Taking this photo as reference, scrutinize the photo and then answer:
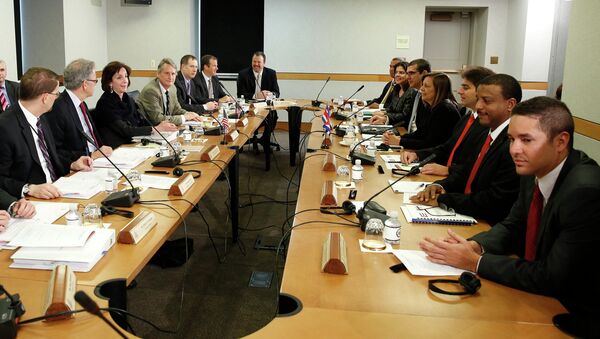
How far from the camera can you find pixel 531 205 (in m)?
Answer: 1.83

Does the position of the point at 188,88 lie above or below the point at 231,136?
above

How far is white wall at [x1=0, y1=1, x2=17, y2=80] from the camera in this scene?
5.52 metres

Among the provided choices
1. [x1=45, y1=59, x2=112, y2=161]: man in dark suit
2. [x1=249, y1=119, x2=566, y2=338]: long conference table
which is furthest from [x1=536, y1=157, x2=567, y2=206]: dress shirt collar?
[x1=45, y1=59, x2=112, y2=161]: man in dark suit

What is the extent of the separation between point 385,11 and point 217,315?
22.0 feet

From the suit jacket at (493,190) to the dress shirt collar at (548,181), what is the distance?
0.49m

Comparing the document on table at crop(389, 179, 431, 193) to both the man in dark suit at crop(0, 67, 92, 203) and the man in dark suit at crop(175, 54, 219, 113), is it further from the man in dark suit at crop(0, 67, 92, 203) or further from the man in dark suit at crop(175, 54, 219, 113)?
the man in dark suit at crop(175, 54, 219, 113)

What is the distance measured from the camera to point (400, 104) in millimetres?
5430

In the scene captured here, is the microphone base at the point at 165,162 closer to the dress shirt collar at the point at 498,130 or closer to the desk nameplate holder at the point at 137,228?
the desk nameplate holder at the point at 137,228

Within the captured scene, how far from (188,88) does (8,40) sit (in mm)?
1856

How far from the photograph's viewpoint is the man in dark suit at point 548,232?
1.52m

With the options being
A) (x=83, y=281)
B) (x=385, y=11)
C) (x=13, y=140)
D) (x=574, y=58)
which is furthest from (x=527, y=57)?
(x=83, y=281)

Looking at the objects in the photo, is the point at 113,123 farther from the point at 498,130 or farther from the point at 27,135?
the point at 498,130

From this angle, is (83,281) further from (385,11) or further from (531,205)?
(385,11)

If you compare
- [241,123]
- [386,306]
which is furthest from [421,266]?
[241,123]
